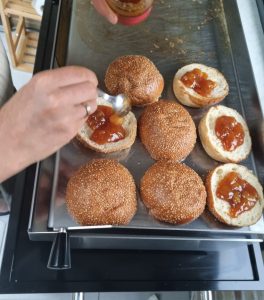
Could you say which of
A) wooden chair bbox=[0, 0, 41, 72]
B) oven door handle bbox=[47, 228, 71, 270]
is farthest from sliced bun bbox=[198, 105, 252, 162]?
wooden chair bbox=[0, 0, 41, 72]

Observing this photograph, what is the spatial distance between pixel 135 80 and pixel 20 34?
173cm

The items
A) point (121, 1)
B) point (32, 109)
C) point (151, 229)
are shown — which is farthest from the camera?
point (121, 1)

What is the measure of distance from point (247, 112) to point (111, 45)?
0.78m

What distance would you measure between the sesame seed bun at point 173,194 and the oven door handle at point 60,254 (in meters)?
0.37

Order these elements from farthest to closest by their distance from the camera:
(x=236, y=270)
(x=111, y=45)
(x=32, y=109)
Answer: (x=111, y=45), (x=236, y=270), (x=32, y=109)

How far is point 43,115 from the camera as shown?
0.85 metres

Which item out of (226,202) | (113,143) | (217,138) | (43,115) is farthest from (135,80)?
(43,115)

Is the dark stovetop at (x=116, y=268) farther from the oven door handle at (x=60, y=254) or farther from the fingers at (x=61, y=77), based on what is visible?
the fingers at (x=61, y=77)

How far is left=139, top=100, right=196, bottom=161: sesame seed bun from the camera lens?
4.90 ft

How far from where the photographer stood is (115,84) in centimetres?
161

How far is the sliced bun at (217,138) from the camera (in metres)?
1.54

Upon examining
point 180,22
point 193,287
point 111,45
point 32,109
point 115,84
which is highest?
point 180,22

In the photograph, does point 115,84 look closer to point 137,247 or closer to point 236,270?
point 137,247

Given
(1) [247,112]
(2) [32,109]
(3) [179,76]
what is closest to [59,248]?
(2) [32,109]
